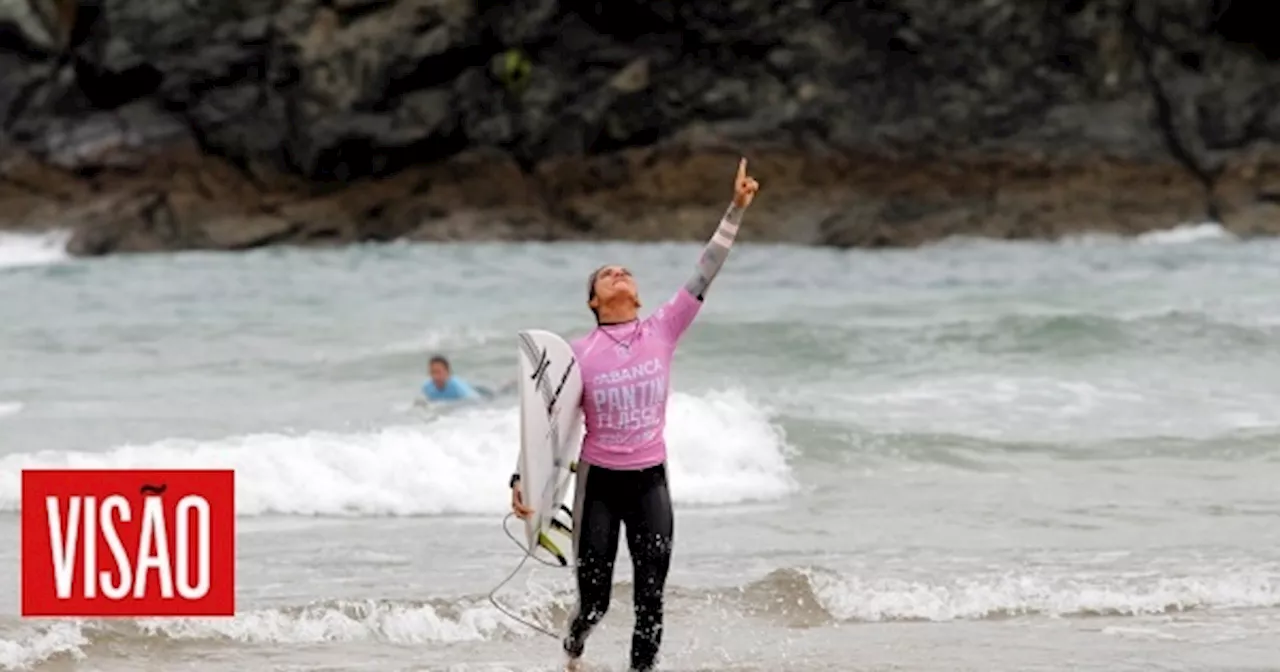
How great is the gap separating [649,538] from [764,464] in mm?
6500

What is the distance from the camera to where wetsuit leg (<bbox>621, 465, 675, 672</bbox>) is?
7043 millimetres

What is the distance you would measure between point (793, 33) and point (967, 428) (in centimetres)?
2608

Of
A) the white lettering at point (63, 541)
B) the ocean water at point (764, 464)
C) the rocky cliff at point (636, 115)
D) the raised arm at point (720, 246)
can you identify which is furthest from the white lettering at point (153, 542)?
the rocky cliff at point (636, 115)

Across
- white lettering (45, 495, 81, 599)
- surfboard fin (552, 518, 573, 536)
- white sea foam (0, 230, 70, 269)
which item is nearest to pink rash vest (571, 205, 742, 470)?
surfboard fin (552, 518, 573, 536)

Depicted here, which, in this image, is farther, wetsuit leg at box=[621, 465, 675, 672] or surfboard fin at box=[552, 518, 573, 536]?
surfboard fin at box=[552, 518, 573, 536]

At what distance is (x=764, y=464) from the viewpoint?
13.5 m

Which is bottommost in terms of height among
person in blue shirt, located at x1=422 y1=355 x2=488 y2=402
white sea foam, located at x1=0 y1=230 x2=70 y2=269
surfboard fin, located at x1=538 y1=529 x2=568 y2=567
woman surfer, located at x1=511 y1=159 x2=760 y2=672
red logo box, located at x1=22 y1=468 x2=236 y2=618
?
white sea foam, located at x1=0 y1=230 x2=70 y2=269

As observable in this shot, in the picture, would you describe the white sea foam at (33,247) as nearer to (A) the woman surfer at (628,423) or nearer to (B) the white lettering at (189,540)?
(B) the white lettering at (189,540)

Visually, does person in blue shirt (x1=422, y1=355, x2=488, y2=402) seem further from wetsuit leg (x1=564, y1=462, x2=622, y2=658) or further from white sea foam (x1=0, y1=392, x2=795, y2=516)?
wetsuit leg (x1=564, y1=462, x2=622, y2=658)

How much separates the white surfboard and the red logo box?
140cm

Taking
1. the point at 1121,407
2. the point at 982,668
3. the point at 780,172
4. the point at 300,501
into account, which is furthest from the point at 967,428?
the point at 780,172

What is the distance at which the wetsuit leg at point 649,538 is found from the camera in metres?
7.04

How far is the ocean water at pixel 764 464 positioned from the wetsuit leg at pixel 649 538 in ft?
2.52

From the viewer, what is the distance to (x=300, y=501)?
40.4ft
